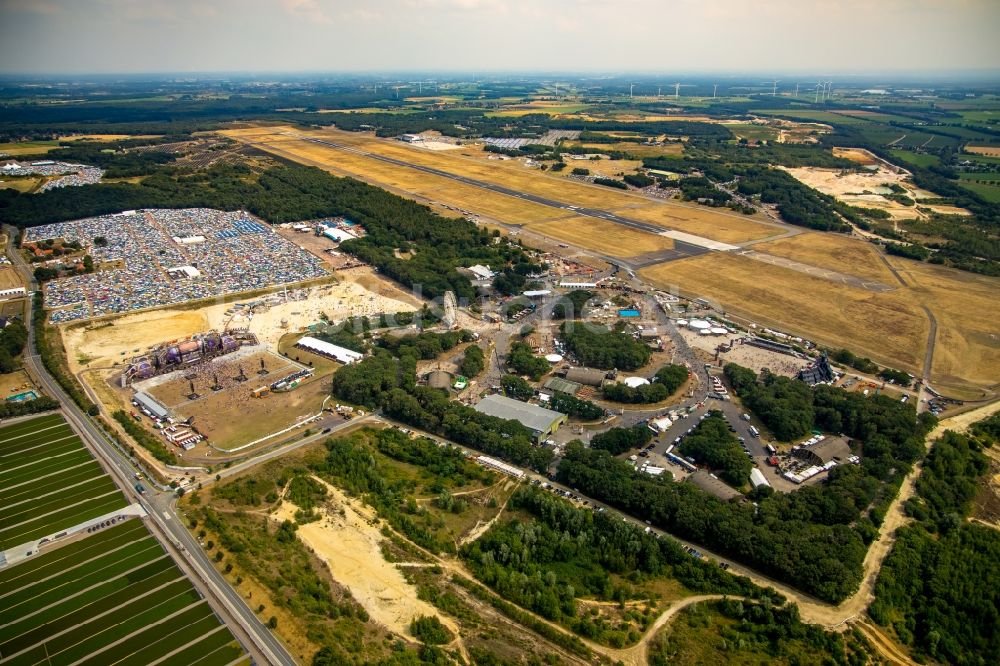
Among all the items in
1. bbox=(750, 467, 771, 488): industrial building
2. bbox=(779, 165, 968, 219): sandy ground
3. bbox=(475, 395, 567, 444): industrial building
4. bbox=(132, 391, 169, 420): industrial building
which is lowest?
bbox=(750, 467, 771, 488): industrial building


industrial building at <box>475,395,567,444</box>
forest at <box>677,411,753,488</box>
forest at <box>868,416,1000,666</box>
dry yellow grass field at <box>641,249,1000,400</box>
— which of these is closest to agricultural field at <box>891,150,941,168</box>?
dry yellow grass field at <box>641,249,1000,400</box>

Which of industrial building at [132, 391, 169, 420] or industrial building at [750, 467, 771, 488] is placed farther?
industrial building at [132, 391, 169, 420]

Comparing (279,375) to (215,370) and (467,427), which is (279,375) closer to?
(215,370)

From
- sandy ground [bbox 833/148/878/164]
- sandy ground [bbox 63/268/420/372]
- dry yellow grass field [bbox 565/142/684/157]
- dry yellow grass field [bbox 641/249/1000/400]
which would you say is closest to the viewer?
dry yellow grass field [bbox 641/249/1000/400]

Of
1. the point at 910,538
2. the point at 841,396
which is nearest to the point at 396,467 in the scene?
the point at 910,538

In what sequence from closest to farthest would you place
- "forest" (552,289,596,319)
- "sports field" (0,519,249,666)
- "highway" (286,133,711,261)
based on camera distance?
"sports field" (0,519,249,666), "forest" (552,289,596,319), "highway" (286,133,711,261)

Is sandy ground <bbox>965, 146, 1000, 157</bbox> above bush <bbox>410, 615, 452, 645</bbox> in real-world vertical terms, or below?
above

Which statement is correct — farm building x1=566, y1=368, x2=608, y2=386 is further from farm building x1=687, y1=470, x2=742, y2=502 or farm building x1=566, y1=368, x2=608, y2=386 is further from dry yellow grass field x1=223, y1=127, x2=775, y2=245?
dry yellow grass field x1=223, y1=127, x2=775, y2=245
